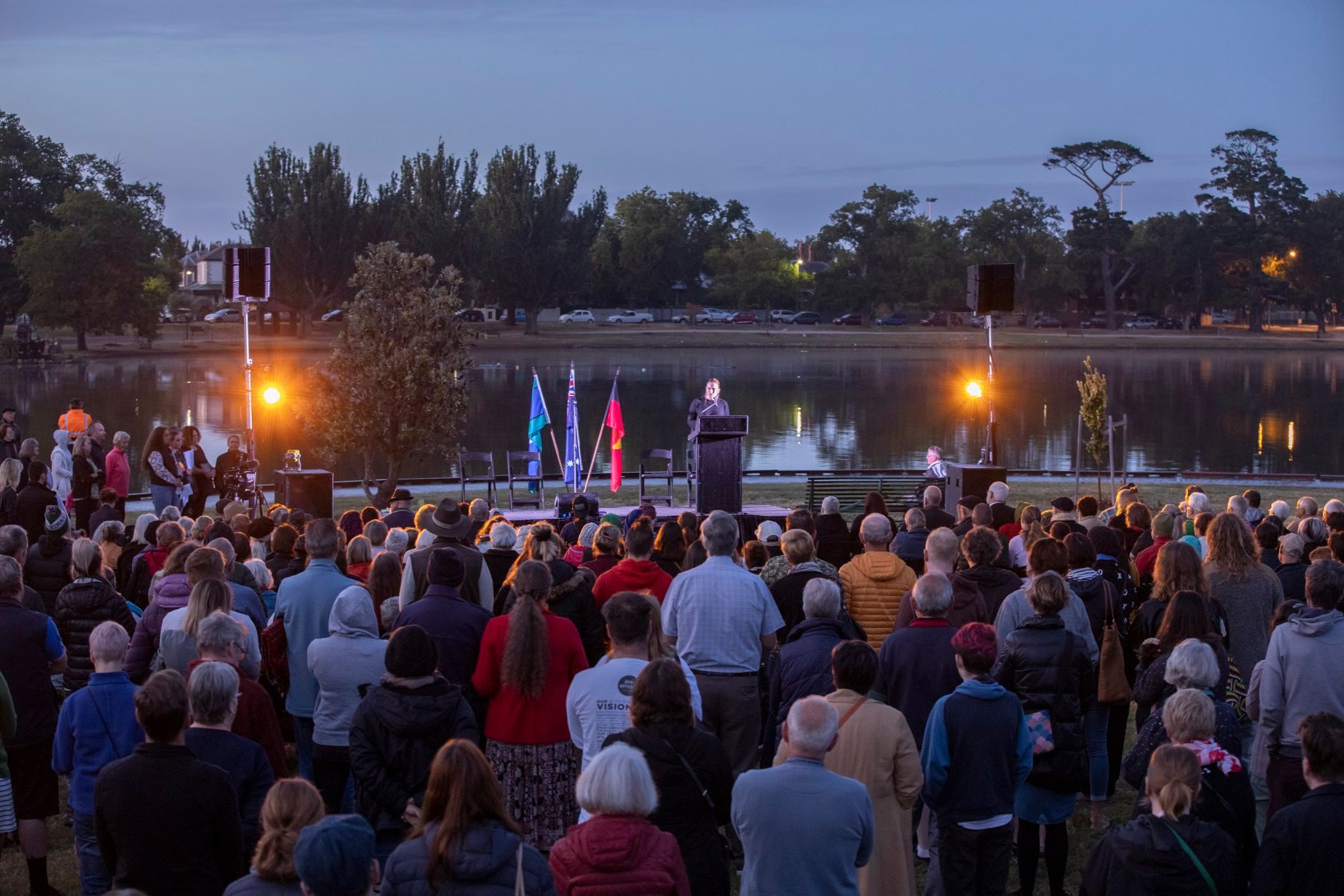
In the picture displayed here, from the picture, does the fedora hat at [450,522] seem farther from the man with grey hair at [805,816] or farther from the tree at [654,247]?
the tree at [654,247]

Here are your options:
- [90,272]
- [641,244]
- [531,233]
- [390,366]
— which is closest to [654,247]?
[641,244]

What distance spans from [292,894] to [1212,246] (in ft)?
333

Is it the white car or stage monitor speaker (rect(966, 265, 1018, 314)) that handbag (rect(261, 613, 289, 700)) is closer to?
stage monitor speaker (rect(966, 265, 1018, 314))

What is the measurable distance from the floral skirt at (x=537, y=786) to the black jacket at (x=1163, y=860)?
2363 mm

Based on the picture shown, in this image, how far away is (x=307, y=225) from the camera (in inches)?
2963

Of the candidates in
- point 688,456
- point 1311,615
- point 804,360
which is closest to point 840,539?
point 1311,615

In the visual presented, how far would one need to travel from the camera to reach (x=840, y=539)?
1008 centimetres

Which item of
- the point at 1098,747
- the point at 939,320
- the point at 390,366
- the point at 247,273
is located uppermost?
the point at 939,320

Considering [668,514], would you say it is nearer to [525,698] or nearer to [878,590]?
[878,590]

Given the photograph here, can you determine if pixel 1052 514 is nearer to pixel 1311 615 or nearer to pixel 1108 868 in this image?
pixel 1311 615

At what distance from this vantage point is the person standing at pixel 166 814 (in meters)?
4.20

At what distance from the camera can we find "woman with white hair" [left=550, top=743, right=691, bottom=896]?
12.0 feet

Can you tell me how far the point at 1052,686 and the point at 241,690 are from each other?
134 inches

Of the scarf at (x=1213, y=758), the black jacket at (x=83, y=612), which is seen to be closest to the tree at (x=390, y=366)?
the black jacket at (x=83, y=612)
